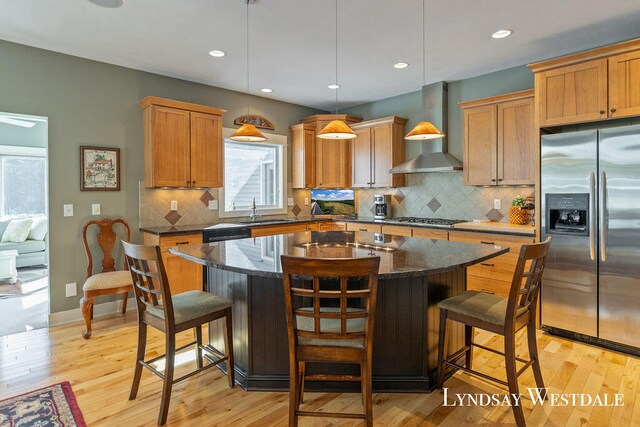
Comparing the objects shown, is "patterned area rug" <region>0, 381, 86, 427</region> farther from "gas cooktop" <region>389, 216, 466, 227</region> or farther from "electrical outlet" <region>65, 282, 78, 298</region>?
"gas cooktop" <region>389, 216, 466, 227</region>

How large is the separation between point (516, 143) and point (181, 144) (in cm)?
378

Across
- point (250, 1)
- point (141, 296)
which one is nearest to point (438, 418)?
point (141, 296)

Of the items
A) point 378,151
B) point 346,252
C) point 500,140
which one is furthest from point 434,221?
point 346,252

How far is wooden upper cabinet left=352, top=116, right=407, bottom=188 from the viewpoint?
205 inches

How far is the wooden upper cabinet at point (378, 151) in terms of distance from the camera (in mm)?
5211

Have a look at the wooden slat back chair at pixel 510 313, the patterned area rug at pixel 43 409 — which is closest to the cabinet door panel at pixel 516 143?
the wooden slat back chair at pixel 510 313

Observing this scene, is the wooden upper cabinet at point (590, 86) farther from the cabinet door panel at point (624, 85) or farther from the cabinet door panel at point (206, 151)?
the cabinet door panel at point (206, 151)

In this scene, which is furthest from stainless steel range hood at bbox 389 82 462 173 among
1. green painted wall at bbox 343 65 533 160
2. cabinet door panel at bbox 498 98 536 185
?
cabinet door panel at bbox 498 98 536 185

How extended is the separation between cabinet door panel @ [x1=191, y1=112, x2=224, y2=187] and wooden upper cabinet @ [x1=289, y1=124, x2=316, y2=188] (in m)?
1.39

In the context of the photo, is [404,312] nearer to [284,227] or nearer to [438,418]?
[438,418]

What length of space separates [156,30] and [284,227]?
2.69 metres

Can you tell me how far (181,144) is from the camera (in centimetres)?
426

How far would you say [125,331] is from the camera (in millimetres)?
3471

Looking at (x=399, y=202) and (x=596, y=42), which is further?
(x=399, y=202)
